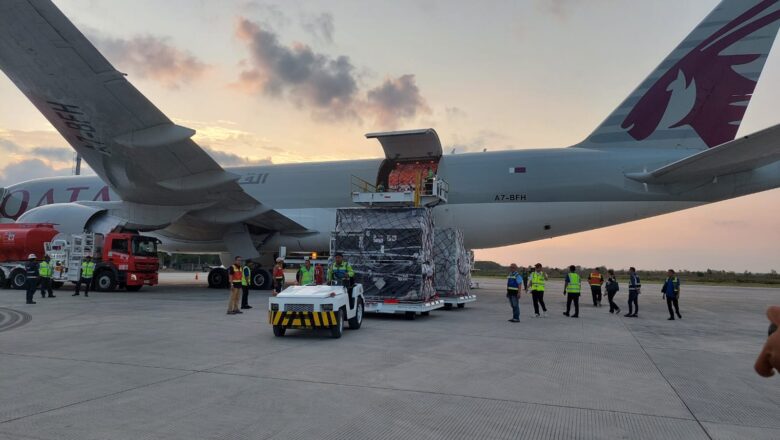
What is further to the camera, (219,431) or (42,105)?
(42,105)

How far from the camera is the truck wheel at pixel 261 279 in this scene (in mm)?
23109

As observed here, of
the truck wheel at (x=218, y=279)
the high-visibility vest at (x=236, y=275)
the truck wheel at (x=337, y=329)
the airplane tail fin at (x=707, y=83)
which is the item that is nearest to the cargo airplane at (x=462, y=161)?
the airplane tail fin at (x=707, y=83)

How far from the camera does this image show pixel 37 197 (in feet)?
92.3

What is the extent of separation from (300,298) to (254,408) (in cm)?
476

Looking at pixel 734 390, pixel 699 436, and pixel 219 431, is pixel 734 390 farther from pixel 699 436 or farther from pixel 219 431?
pixel 219 431

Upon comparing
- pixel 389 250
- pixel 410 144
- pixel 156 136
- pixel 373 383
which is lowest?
pixel 373 383

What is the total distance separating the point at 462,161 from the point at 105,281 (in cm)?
1525

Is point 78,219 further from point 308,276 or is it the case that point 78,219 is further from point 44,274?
point 308,276

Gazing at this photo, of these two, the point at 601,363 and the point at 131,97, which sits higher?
the point at 131,97

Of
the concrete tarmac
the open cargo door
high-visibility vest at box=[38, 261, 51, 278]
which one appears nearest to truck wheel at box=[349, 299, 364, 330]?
the concrete tarmac

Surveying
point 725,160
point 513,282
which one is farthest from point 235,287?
point 725,160

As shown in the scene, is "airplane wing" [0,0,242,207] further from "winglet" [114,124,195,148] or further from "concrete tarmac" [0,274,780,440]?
"concrete tarmac" [0,274,780,440]

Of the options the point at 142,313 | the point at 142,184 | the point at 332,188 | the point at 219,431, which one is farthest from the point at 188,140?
the point at 219,431

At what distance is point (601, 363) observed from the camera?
834 centimetres
